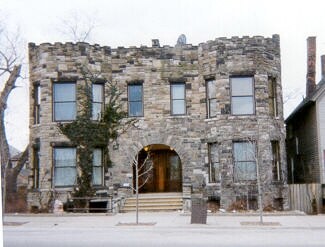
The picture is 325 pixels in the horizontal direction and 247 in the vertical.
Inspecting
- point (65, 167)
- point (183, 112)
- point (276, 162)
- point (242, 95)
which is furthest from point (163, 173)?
point (242, 95)

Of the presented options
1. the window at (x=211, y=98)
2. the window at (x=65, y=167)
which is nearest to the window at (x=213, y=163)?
the window at (x=211, y=98)

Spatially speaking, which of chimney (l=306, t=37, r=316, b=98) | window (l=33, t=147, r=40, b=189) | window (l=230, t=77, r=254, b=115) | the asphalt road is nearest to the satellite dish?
window (l=230, t=77, r=254, b=115)

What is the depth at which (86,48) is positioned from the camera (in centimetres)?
2070

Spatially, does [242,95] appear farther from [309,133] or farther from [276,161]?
[309,133]

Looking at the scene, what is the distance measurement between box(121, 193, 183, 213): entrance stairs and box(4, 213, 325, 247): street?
234 centimetres

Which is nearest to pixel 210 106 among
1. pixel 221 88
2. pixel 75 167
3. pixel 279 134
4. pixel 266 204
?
pixel 221 88

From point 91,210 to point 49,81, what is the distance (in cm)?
520

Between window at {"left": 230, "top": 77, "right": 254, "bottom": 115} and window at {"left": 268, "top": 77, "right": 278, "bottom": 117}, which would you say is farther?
window at {"left": 268, "top": 77, "right": 278, "bottom": 117}

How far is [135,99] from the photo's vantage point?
2116 centimetres

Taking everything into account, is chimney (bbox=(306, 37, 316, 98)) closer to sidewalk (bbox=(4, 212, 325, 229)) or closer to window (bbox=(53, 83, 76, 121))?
sidewalk (bbox=(4, 212, 325, 229))

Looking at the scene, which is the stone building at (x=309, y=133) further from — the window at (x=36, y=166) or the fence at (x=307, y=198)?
the window at (x=36, y=166)

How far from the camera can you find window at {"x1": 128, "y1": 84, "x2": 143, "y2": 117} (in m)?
21.1

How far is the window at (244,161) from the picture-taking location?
766 inches

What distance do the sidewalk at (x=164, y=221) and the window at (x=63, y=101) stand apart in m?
4.57
